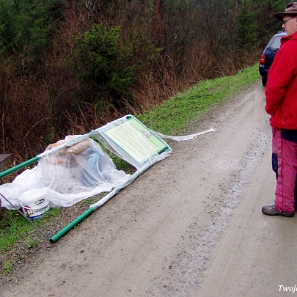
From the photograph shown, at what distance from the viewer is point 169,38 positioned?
21.0 meters

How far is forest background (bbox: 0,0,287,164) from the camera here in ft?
40.0

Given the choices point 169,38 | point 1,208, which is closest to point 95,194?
point 1,208

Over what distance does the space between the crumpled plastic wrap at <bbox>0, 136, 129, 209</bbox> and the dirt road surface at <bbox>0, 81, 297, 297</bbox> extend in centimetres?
39

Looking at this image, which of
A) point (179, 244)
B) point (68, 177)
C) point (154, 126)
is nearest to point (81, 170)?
point (68, 177)

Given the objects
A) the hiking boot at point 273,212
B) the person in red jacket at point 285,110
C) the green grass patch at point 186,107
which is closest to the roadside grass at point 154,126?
the green grass patch at point 186,107

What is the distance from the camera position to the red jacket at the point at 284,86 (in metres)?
3.54

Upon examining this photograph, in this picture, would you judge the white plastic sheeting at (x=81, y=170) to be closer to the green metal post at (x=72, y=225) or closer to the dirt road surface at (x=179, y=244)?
the green metal post at (x=72, y=225)

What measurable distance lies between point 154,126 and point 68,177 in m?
3.21

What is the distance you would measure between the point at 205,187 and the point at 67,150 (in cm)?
180

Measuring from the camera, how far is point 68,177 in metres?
5.14

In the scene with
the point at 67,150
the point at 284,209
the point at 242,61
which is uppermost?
the point at 67,150

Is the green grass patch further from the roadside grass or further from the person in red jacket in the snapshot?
the person in red jacket

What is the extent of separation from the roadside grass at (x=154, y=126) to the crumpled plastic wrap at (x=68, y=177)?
0.17 meters

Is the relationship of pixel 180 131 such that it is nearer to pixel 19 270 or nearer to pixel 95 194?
pixel 95 194
